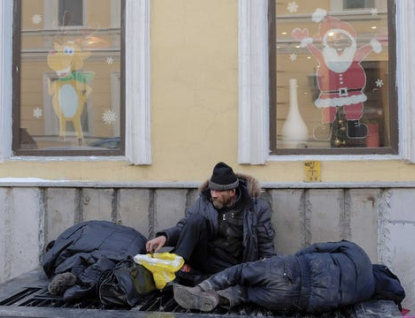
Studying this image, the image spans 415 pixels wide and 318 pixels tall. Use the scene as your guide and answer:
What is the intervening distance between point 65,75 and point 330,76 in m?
2.67

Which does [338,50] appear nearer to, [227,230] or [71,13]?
[227,230]

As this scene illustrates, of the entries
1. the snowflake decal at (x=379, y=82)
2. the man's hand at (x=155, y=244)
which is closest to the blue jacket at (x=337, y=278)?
the man's hand at (x=155, y=244)

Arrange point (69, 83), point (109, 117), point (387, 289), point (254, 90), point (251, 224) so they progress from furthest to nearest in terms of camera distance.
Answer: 1. point (69, 83)
2. point (109, 117)
3. point (254, 90)
4. point (251, 224)
5. point (387, 289)

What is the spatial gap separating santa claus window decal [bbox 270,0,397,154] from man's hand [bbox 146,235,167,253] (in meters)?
1.48

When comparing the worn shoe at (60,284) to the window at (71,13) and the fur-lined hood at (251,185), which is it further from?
the window at (71,13)

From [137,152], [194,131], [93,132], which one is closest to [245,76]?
[194,131]

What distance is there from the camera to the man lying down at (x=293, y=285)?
148 inches

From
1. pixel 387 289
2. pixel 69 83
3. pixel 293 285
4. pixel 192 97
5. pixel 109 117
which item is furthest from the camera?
pixel 69 83

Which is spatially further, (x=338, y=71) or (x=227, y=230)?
(x=338, y=71)

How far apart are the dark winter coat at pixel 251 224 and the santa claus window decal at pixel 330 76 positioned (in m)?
0.77

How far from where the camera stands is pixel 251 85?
5070 millimetres

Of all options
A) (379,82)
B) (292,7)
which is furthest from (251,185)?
(292,7)

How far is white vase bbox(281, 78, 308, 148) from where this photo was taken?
5.18 m

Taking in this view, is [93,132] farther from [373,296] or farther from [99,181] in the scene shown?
[373,296]
